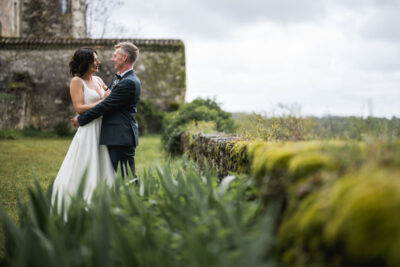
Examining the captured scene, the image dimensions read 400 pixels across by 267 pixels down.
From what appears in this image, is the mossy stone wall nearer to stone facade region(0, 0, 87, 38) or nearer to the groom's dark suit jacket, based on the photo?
the groom's dark suit jacket

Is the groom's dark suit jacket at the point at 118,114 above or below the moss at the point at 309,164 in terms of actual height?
above

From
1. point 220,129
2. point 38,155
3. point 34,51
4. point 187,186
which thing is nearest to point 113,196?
point 187,186

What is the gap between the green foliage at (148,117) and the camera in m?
16.5

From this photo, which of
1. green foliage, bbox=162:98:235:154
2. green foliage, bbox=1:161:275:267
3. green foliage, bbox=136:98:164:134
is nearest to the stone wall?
green foliage, bbox=136:98:164:134

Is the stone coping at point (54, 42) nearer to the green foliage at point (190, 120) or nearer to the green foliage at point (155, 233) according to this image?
the green foliage at point (190, 120)

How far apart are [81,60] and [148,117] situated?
13109mm

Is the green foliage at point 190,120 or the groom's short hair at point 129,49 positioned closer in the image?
the groom's short hair at point 129,49

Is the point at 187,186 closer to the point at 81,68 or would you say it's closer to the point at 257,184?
the point at 257,184

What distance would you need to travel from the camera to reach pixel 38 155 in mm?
10047

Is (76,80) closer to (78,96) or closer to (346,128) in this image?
(78,96)

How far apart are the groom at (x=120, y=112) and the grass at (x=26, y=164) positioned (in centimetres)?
37

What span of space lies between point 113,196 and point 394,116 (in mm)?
2073

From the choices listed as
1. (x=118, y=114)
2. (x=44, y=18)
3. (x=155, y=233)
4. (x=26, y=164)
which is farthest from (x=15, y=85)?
(x=155, y=233)

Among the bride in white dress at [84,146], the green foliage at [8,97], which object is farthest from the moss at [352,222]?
the green foliage at [8,97]
